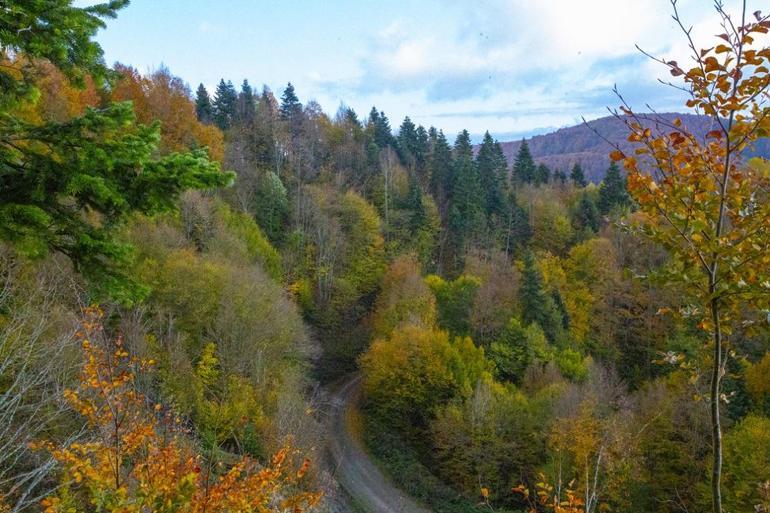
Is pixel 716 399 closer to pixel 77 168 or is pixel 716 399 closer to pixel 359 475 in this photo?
pixel 77 168

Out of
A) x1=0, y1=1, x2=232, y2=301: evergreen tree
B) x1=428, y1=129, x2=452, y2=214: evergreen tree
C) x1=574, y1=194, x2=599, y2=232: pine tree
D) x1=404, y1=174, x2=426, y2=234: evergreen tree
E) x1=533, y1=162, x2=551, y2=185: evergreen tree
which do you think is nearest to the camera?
x1=0, y1=1, x2=232, y2=301: evergreen tree

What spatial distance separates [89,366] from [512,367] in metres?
23.8

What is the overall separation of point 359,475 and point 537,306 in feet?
46.5

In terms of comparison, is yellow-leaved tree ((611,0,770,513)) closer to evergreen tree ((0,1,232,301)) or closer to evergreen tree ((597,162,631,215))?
evergreen tree ((0,1,232,301))

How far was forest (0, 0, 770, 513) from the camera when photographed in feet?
9.39

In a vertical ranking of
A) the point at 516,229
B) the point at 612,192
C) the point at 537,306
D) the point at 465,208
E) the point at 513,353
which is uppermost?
the point at 612,192

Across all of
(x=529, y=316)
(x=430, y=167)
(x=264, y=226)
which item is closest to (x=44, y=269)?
(x=264, y=226)

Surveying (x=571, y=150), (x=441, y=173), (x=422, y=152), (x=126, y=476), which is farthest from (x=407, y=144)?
(x=571, y=150)

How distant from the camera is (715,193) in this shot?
8.55ft

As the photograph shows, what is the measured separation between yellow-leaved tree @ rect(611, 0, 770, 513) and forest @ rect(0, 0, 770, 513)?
2 centimetres

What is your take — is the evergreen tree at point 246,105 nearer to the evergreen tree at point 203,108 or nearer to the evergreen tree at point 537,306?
the evergreen tree at point 203,108

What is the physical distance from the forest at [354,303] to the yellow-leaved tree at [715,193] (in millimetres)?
17

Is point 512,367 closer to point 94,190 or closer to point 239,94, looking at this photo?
point 94,190

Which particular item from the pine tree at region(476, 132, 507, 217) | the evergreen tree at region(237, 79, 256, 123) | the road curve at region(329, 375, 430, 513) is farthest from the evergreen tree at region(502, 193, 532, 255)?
the evergreen tree at region(237, 79, 256, 123)
